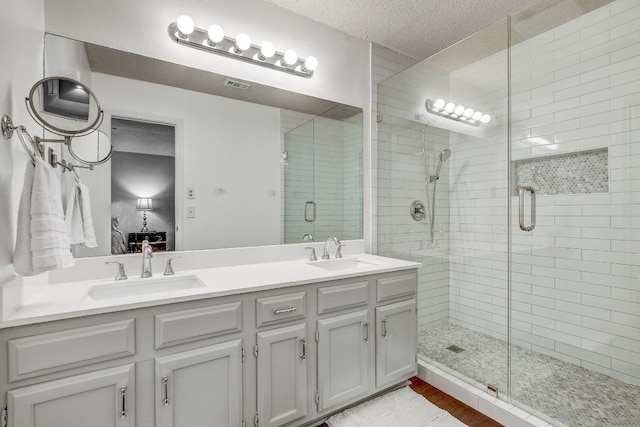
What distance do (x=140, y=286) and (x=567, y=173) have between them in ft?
9.33

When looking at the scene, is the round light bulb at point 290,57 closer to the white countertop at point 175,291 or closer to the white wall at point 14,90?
the white wall at point 14,90

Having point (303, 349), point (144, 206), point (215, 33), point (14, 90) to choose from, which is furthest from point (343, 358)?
point (215, 33)

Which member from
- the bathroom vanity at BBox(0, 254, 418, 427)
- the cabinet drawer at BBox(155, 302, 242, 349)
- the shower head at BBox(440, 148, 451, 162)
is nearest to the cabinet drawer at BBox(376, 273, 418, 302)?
the bathroom vanity at BBox(0, 254, 418, 427)

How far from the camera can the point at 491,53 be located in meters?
2.28

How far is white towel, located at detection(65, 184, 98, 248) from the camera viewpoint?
1.47 metres

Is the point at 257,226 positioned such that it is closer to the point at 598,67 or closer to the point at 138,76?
the point at 138,76

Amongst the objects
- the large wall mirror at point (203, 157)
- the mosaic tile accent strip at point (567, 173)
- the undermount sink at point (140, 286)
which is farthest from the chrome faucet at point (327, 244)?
the mosaic tile accent strip at point (567, 173)

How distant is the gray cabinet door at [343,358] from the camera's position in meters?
1.69

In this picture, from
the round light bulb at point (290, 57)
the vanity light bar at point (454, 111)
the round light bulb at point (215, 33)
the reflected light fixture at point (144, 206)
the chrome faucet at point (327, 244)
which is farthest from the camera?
the vanity light bar at point (454, 111)

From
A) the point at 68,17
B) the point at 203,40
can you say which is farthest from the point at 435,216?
the point at 68,17

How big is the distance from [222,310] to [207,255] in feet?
2.00

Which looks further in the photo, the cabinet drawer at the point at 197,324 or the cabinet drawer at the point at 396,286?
the cabinet drawer at the point at 396,286

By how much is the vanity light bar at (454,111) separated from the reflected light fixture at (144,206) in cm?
228

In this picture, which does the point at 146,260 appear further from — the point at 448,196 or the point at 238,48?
the point at 448,196
